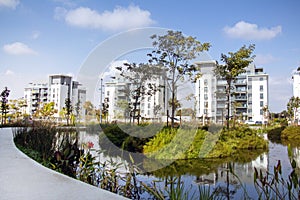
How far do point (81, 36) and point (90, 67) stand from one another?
2435 mm

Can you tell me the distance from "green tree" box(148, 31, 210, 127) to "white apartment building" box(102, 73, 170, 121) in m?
0.64

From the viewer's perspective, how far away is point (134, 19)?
7.22 meters

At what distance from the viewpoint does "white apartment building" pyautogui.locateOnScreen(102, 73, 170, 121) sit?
10.2m

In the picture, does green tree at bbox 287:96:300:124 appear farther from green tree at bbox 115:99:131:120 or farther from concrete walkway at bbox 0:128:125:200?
concrete walkway at bbox 0:128:125:200

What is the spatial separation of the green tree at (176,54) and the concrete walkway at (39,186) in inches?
275

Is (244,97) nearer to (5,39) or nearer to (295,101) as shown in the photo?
(295,101)

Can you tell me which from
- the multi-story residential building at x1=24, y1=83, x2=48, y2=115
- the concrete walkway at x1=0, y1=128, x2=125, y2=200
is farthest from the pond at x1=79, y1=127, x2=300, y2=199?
the multi-story residential building at x1=24, y1=83, x2=48, y2=115

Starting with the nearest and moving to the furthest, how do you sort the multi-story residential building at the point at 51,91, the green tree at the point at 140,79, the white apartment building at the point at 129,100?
the green tree at the point at 140,79, the white apartment building at the point at 129,100, the multi-story residential building at the point at 51,91

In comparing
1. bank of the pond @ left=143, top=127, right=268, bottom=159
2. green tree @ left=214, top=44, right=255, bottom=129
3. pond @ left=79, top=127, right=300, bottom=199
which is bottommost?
pond @ left=79, top=127, right=300, bottom=199

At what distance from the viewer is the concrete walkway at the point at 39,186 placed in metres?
1.87

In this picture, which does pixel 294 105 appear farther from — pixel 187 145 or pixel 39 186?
pixel 39 186

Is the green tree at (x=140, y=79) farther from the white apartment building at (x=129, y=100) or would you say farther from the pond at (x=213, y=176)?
the pond at (x=213, y=176)

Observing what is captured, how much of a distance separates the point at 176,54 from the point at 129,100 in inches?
113

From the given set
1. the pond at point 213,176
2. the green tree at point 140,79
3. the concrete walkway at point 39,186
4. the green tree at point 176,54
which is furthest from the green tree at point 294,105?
the concrete walkway at point 39,186
